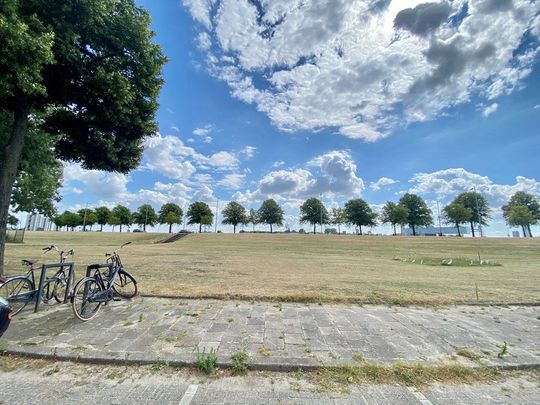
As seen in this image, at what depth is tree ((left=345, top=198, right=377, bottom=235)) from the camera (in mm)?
71500

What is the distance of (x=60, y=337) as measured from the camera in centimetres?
402

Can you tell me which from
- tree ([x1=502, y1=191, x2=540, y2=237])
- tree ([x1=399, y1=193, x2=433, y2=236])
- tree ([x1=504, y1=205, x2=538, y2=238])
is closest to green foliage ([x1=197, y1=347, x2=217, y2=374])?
tree ([x1=504, y1=205, x2=538, y2=238])

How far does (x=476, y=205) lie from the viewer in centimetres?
6475

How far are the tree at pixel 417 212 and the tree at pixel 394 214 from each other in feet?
11.5

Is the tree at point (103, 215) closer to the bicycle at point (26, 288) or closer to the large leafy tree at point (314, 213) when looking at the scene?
the large leafy tree at point (314, 213)

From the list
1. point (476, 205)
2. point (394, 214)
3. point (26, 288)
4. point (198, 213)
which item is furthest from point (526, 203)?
point (26, 288)

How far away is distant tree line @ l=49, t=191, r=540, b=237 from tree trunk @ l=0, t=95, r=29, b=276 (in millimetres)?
65933

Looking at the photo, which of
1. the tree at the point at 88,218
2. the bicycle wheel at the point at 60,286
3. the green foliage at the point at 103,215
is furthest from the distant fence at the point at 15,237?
the tree at the point at 88,218

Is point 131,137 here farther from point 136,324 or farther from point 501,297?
point 501,297

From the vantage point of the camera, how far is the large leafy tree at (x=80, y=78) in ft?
17.7

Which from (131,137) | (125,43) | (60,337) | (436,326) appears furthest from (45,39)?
(436,326)

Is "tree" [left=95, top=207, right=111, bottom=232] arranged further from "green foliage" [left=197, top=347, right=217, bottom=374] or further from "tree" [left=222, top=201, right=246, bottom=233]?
"green foliage" [left=197, top=347, right=217, bottom=374]

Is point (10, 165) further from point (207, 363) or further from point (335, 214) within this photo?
point (335, 214)

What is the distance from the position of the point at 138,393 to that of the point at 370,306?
16.1 feet
